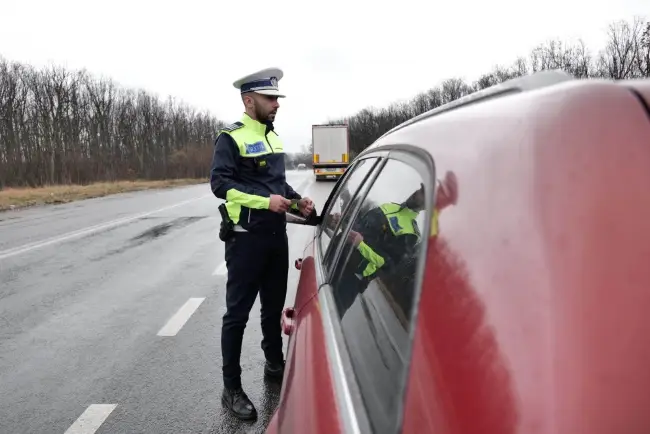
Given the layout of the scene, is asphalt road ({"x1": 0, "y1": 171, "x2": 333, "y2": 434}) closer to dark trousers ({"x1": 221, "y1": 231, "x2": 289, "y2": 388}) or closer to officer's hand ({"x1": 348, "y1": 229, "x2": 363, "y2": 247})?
dark trousers ({"x1": 221, "y1": 231, "x2": 289, "y2": 388})

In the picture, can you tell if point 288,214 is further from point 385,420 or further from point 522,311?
point 522,311

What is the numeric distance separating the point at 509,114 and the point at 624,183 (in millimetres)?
245

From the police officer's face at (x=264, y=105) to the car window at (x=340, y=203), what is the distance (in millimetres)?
613

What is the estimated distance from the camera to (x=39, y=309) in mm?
5332

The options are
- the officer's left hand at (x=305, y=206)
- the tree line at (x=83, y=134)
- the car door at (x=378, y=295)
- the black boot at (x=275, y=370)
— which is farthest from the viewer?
the tree line at (x=83, y=134)

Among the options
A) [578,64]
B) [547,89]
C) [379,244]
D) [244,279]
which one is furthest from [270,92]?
[578,64]

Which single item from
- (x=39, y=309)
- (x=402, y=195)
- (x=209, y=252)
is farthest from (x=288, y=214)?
(x=209, y=252)

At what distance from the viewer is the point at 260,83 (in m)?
2.94

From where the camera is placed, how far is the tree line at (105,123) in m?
46.4

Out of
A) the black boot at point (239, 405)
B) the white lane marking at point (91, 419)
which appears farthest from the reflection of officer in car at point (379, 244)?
the white lane marking at point (91, 419)

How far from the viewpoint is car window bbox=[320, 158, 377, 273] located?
2178 mm

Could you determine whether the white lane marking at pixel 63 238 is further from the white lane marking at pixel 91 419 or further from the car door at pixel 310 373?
the car door at pixel 310 373

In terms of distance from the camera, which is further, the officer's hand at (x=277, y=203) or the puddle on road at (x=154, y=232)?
the puddle on road at (x=154, y=232)

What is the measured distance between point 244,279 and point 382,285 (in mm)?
1765
